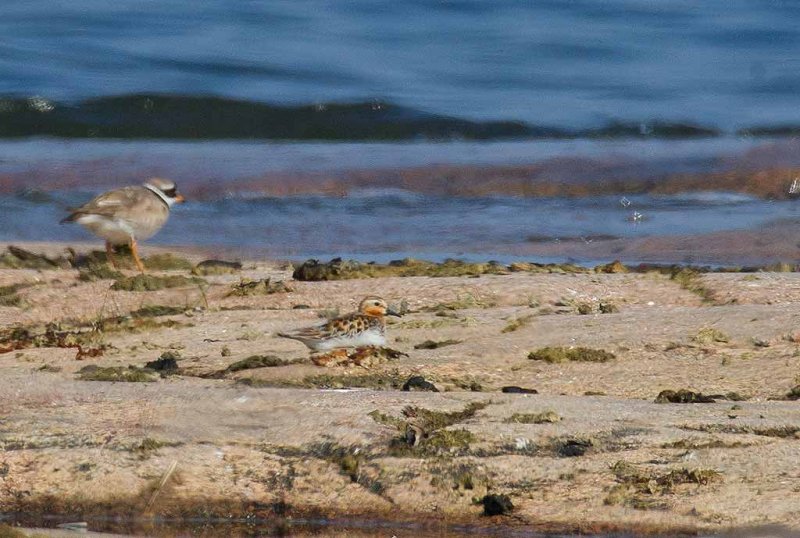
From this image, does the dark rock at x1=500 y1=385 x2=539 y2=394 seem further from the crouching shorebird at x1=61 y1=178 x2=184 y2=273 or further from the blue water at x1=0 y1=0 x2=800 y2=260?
the blue water at x1=0 y1=0 x2=800 y2=260

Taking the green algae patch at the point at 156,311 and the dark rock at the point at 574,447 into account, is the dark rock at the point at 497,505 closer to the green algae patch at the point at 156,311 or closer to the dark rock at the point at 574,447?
the dark rock at the point at 574,447

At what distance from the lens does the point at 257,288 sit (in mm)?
7559

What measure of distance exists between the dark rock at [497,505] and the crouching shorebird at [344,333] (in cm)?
167

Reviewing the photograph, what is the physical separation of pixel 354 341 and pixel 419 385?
53 cm

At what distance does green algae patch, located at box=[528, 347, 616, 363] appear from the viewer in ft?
19.7

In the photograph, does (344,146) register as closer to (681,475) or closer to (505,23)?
(505,23)

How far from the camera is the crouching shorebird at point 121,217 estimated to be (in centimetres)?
936

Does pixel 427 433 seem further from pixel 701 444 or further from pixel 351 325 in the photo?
pixel 351 325

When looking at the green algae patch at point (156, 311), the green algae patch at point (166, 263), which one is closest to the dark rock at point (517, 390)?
the green algae patch at point (156, 311)

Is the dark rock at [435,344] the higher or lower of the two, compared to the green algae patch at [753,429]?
higher

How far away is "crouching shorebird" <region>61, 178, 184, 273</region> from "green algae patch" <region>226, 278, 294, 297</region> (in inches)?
65.7

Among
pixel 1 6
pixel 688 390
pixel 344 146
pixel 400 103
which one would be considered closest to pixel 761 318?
pixel 688 390

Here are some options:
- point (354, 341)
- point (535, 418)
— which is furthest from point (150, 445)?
point (354, 341)

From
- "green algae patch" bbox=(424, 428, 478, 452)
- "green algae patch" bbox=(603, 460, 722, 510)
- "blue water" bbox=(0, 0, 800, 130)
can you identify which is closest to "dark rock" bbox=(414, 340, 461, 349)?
"green algae patch" bbox=(424, 428, 478, 452)
